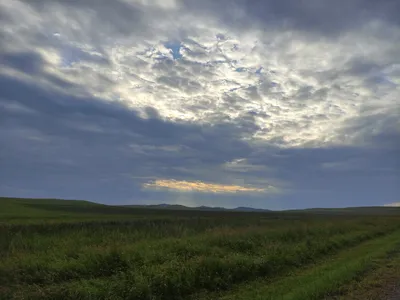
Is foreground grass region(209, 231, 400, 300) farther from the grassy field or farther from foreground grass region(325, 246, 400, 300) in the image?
foreground grass region(325, 246, 400, 300)

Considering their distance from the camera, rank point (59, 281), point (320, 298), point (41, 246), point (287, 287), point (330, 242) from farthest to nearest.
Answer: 1. point (330, 242)
2. point (41, 246)
3. point (287, 287)
4. point (59, 281)
5. point (320, 298)

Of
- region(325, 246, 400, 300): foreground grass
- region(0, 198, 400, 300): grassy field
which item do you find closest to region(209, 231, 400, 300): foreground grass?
region(0, 198, 400, 300): grassy field

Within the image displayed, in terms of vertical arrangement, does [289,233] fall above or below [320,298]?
above

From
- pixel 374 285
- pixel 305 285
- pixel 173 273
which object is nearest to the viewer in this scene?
pixel 173 273

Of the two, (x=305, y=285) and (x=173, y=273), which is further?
(x=305, y=285)

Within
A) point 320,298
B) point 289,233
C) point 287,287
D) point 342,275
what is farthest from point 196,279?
point 289,233

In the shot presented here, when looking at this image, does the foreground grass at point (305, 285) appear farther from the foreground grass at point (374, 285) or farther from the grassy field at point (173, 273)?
the foreground grass at point (374, 285)

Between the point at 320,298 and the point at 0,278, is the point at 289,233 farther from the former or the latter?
the point at 0,278

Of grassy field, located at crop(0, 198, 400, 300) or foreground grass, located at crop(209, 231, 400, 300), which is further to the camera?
foreground grass, located at crop(209, 231, 400, 300)

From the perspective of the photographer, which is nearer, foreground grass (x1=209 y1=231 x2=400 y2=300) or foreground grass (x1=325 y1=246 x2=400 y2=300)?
foreground grass (x1=325 y1=246 x2=400 y2=300)

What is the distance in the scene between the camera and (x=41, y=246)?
17.2 m

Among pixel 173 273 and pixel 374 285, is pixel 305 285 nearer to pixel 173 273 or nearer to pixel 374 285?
pixel 374 285

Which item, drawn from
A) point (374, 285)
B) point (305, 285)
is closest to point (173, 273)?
point (305, 285)

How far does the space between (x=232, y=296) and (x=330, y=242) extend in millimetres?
14426
